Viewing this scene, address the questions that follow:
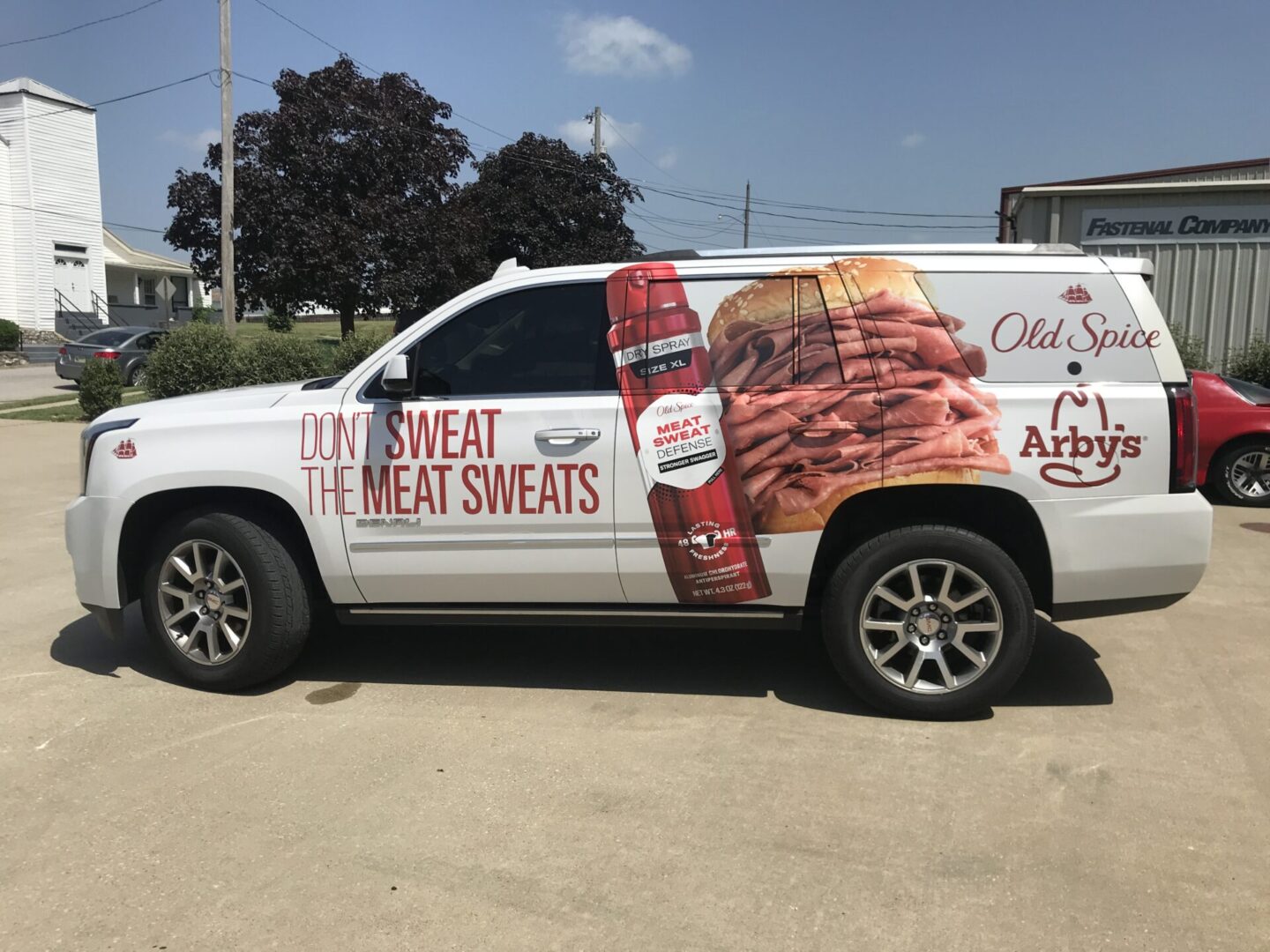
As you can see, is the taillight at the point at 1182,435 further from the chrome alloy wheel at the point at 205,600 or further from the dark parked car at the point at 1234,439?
the dark parked car at the point at 1234,439

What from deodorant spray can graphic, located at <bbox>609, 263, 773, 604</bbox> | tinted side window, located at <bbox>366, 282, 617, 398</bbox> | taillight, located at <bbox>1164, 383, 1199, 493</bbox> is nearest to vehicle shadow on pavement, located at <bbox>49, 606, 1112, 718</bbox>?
deodorant spray can graphic, located at <bbox>609, 263, 773, 604</bbox>

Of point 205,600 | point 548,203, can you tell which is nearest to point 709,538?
point 205,600

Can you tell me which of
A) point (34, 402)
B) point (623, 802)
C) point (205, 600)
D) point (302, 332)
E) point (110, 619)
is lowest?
point (623, 802)

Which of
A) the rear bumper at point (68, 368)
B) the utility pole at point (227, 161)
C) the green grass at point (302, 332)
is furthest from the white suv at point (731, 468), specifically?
the rear bumper at point (68, 368)

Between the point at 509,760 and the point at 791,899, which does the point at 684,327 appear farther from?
the point at 791,899

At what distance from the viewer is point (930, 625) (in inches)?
173

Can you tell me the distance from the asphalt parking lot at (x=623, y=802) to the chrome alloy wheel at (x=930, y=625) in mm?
238

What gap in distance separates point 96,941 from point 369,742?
4.69 feet

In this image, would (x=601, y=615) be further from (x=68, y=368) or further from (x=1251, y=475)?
(x=68, y=368)

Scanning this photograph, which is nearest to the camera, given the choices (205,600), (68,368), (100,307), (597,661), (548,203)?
(205,600)

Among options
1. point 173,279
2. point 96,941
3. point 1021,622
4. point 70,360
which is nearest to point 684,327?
point 1021,622

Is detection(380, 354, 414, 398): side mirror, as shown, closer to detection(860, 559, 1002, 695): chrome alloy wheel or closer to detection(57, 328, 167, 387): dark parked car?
detection(860, 559, 1002, 695): chrome alloy wheel

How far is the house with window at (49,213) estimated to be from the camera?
A: 37562 millimetres

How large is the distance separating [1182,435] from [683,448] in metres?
2.01
